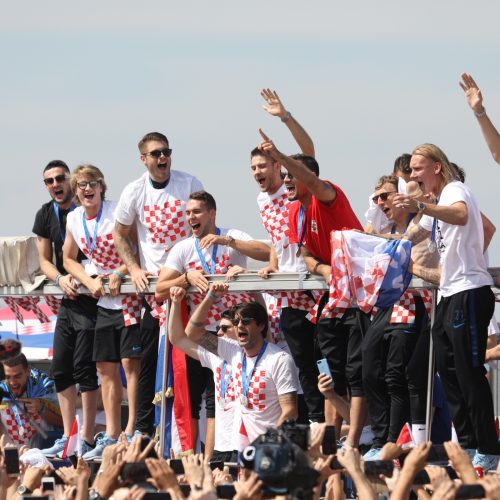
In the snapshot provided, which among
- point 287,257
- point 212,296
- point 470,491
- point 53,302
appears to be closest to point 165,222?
point 212,296

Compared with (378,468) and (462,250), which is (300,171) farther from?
(378,468)

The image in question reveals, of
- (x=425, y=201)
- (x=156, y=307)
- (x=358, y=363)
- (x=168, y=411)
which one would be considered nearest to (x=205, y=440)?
(x=168, y=411)

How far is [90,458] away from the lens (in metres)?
12.4

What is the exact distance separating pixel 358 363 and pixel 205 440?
6.70 feet

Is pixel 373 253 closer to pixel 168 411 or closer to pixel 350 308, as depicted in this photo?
pixel 350 308

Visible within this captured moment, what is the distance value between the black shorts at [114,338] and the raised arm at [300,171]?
7.73ft

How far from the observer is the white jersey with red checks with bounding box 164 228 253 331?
38.9 ft

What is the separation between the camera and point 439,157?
398 inches

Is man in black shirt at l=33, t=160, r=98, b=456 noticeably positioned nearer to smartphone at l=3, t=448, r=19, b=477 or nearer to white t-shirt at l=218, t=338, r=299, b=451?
white t-shirt at l=218, t=338, r=299, b=451

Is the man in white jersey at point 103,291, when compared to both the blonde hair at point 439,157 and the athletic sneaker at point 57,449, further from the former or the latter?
the blonde hair at point 439,157

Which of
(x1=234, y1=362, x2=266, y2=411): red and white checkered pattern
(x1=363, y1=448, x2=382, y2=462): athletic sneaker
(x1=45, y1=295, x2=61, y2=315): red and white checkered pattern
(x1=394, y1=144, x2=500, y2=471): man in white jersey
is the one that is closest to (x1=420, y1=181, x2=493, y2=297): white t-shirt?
(x1=394, y1=144, x2=500, y2=471): man in white jersey

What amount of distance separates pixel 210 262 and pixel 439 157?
2.52 meters

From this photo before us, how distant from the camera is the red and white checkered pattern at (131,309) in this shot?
12.3 m

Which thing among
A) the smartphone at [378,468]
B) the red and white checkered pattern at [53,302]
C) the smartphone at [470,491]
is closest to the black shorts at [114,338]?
the red and white checkered pattern at [53,302]
